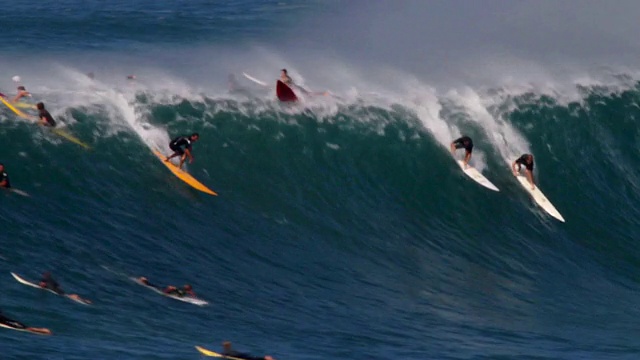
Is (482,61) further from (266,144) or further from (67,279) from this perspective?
(67,279)

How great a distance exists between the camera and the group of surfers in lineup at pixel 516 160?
1195 inches

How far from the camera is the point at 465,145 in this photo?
30562 mm

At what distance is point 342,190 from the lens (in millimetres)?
29516

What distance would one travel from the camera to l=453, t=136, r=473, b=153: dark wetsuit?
100 feet

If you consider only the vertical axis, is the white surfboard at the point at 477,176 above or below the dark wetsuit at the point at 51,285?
above

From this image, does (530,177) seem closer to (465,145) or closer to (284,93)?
(465,145)

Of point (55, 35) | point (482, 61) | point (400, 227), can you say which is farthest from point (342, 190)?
point (55, 35)

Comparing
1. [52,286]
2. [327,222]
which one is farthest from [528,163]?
[52,286]

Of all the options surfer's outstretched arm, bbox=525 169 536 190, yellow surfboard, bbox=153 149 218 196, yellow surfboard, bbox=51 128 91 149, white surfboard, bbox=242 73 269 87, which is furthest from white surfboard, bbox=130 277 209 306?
white surfboard, bbox=242 73 269 87

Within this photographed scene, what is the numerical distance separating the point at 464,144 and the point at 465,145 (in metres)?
0.04

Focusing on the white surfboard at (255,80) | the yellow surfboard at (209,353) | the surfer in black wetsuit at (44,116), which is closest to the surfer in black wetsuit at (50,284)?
the yellow surfboard at (209,353)

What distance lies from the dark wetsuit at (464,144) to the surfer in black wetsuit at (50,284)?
12.4 metres

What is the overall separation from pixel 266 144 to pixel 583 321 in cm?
926

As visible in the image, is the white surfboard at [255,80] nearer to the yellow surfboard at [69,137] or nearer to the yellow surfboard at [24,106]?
the yellow surfboard at [24,106]
